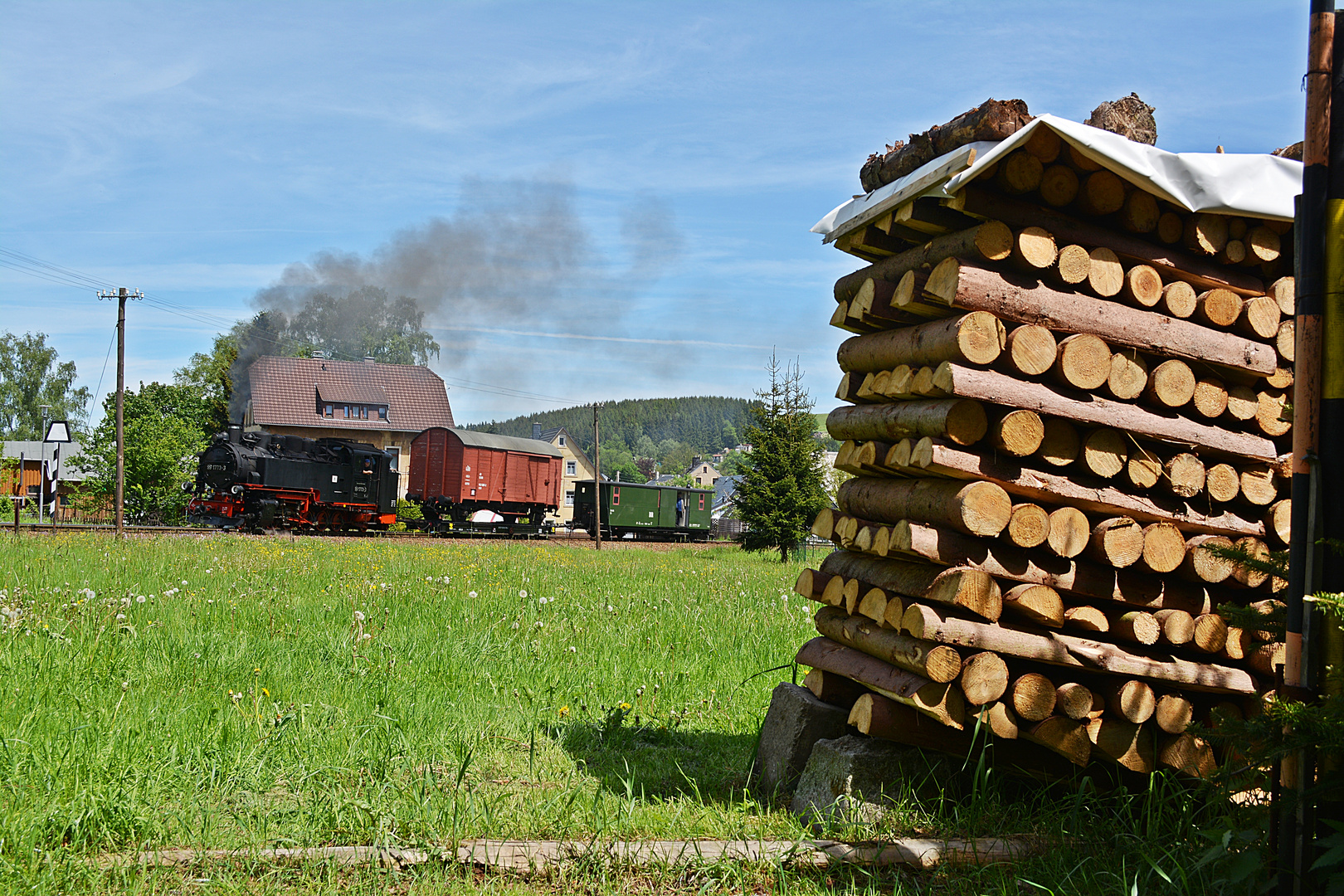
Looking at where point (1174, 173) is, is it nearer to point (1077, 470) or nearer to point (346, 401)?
point (1077, 470)

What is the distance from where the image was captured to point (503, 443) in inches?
1638

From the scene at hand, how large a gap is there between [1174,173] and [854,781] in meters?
3.29

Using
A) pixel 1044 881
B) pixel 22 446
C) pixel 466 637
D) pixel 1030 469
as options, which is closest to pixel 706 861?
pixel 1044 881

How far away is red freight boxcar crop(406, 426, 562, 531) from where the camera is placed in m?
37.4

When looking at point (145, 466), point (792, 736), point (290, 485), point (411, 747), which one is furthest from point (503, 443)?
point (792, 736)

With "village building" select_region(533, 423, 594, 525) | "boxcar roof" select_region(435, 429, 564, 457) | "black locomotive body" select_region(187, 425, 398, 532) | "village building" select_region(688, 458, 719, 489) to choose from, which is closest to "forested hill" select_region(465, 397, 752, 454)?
"village building" select_region(688, 458, 719, 489)

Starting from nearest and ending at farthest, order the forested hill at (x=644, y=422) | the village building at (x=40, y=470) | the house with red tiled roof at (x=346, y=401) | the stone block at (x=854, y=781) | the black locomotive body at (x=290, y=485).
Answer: the stone block at (x=854, y=781) → the black locomotive body at (x=290, y=485) → the village building at (x=40, y=470) → the house with red tiled roof at (x=346, y=401) → the forested hill at (x=644, y=422)

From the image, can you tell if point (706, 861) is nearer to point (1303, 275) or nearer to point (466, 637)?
point (1303, 275)

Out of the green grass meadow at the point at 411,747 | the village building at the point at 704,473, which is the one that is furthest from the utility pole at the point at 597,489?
the village building at the point at 704,473

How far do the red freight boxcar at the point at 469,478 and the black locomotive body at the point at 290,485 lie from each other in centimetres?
390

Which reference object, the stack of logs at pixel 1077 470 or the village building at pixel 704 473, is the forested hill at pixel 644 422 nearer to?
the village building at pixel 704 473

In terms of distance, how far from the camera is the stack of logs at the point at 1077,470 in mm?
4168

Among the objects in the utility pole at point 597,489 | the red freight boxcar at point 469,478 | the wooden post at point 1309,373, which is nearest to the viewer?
the wooden post at point 1309,373

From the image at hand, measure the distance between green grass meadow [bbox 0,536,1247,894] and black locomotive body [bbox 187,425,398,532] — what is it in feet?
66.3
